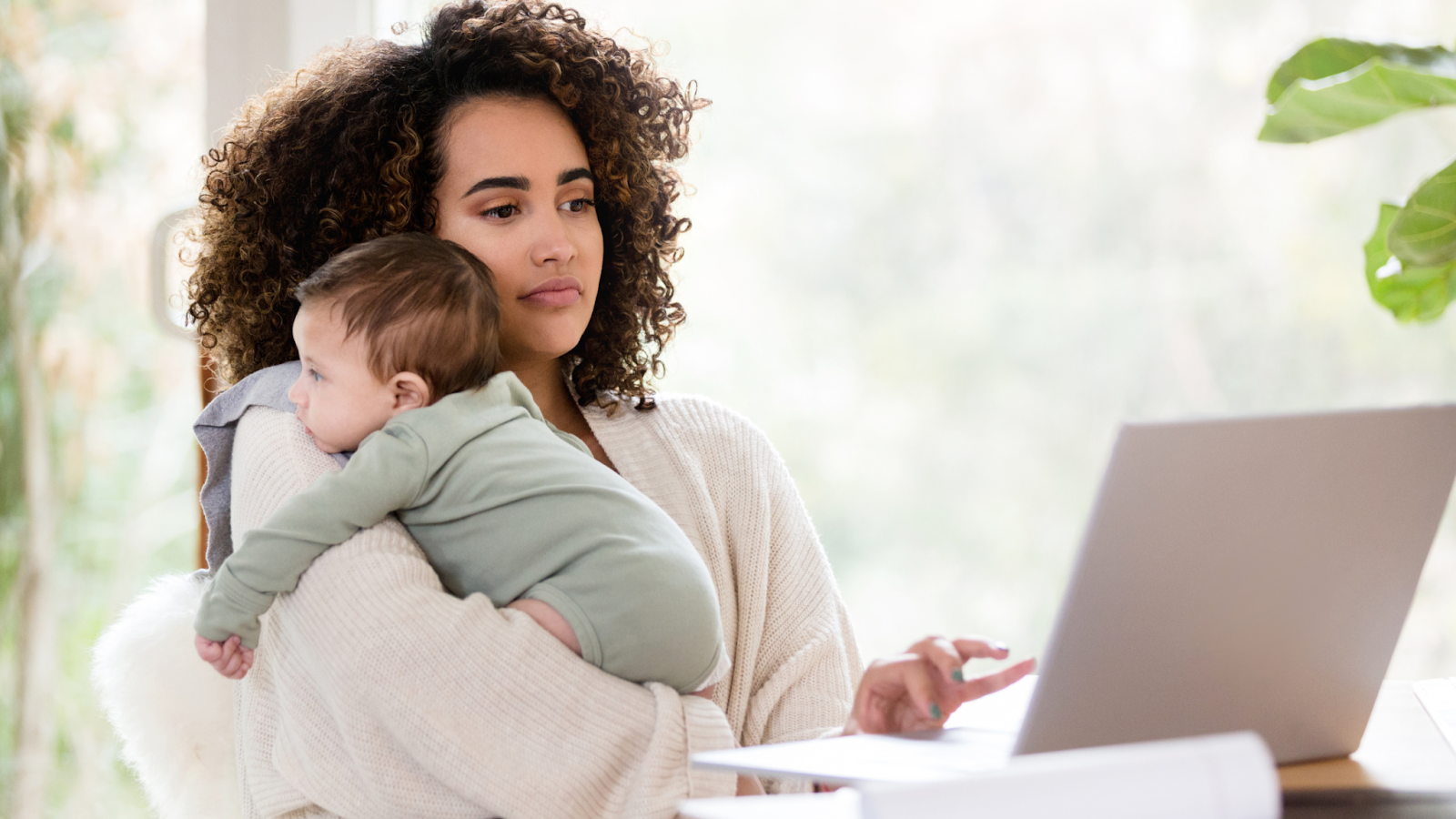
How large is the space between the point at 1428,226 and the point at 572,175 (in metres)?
1.01

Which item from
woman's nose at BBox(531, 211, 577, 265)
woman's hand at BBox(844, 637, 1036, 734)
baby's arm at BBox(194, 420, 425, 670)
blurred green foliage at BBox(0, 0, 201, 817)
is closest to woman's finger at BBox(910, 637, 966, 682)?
woman's hand at BBox(844, 637, 1036, 734)

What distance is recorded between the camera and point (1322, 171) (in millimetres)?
2525

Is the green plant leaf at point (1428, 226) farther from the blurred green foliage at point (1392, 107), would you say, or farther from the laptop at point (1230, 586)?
the laptop at point (1230, 586)

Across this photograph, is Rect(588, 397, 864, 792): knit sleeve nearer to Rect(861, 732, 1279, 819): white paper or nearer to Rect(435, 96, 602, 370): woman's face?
Rect(435, 96, 602, 370): woman's face

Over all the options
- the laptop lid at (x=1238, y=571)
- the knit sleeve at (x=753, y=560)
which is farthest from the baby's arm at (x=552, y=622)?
the laptop lid at (x=1238, y=571)

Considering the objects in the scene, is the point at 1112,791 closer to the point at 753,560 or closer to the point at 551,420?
the point at 753,560

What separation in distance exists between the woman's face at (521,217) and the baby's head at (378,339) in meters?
0.18

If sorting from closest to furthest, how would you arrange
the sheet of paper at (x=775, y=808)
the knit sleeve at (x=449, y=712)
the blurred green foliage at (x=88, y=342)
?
the sheet of paper at (x=775, y=808)
the knit sleeve at (x=449, y=712)
the blurred green foliage at (x=88, y=342)

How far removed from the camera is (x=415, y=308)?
51.0 inches

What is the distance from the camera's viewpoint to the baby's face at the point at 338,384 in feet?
4.23

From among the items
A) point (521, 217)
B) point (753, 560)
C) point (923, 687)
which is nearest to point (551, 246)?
point (521, 217)

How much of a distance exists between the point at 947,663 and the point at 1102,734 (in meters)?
0.38

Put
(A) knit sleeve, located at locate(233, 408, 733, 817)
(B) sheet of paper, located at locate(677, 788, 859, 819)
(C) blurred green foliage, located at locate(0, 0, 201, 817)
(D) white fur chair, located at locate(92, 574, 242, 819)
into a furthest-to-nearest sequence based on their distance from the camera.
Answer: (C) blurred green foliage, located at locate(0, 0, 201, 817), (D) white fur chair, located at locate(92, 574, 242, 819), (A) knit sleeve, located at locate(233, 408, 733, 817), (B) sheet of paper, located at locate(677, 788, 859, 819)

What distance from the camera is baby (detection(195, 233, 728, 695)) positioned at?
1.20m
